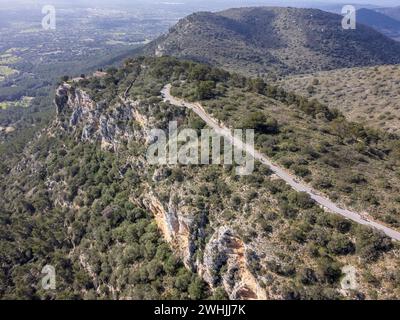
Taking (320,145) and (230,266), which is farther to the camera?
(320,145)

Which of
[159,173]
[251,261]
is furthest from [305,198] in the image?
[159,173]

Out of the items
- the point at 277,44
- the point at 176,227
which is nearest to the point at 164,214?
the point at 176,227

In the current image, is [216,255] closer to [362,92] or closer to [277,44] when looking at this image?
[362,92]

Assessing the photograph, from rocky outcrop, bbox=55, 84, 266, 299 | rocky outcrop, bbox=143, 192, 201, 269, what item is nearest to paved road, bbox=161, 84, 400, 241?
rocky outcrop, bbox=55, 84, 266, 299

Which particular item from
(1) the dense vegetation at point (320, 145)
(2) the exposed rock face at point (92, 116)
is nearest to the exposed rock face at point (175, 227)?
(1) the dense vegetation at point (320, 145)

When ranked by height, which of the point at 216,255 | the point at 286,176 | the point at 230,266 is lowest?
the point at 230,266

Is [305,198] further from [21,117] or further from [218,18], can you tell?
[218,18]

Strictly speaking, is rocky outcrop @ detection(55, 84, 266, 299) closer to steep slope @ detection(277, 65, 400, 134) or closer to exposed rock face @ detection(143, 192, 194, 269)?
exposed rock face @ detection(143, 192, 194, 269)
